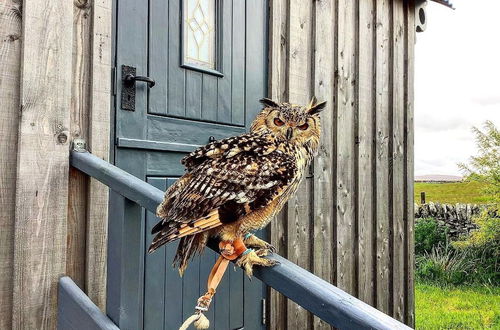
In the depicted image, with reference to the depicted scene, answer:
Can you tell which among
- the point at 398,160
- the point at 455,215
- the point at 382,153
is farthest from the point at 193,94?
the point at 455,215

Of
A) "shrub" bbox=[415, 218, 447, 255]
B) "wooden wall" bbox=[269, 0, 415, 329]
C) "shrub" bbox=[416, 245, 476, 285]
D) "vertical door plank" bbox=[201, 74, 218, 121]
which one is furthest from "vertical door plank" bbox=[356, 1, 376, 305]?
"shrub" bbox=[415, 218, 447, 255]

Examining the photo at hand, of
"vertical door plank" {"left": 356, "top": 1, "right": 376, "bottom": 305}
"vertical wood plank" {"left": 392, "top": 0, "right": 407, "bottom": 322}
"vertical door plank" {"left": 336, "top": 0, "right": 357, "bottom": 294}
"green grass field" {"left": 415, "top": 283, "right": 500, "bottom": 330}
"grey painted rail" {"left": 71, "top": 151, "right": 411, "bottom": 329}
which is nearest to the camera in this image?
"grey painted rail" {"left": 71, "top": 151, "right": 411, "bottom": 329}

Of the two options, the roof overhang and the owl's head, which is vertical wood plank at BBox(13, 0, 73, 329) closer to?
the owl's head

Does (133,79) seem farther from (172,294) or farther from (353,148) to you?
(353,148)

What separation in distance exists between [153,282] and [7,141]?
836 millimetres

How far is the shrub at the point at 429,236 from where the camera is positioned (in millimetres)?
7551

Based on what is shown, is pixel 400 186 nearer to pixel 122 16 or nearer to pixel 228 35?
pixel 228 35

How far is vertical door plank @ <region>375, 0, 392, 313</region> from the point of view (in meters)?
3.40

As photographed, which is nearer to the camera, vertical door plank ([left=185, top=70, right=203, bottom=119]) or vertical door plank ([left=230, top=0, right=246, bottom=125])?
vertical door plank ([left=185, top=70, right=203, bottom=119])

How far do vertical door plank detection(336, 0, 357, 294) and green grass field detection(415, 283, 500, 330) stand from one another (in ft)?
6.67

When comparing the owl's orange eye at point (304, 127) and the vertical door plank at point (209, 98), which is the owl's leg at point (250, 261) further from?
the vertical door plank at point (209, 98)

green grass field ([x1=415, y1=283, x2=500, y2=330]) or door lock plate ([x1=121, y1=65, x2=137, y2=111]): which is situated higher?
door lock plate ([x1=121, y1=65, x2=137, y2=111])

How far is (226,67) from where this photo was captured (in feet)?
7.59

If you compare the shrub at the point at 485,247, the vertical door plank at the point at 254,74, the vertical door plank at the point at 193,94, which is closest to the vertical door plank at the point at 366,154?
the vertical door plank at the point at 254,74
